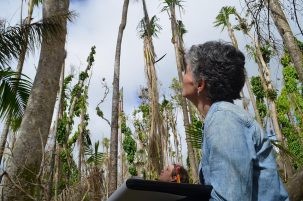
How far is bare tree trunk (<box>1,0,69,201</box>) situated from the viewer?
15.1 feet

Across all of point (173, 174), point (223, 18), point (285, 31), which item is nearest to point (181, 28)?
point (223, 18)

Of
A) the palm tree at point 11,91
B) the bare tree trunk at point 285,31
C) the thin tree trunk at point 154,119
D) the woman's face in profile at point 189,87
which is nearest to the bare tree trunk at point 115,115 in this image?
the thin tree trunk at point 154,119

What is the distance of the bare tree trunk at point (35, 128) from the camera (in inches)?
181

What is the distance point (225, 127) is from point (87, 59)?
21.9 meters

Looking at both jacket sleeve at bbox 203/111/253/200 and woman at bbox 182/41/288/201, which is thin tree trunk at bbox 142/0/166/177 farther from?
jacket sleeve at bbox 203/111/253/200

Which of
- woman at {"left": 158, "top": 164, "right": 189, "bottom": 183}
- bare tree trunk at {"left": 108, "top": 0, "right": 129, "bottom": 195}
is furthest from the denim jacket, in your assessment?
bare tree trunk at {"left": 108, "top": 0, "right": 129, "bottom": 195}

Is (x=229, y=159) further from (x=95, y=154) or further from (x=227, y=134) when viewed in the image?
(x=95, y=154)

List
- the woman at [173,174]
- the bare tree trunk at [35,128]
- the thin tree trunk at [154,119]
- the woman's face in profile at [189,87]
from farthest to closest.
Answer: the thin tree trunk at [154,119] < the bare tree trunk at [35,128] < the woman at [173,174] < the woman's face in profile at [189,87]

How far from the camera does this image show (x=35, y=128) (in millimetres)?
4973

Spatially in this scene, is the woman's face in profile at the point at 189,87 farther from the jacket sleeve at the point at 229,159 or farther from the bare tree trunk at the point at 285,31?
the bare tree trunk at the point at 285,31

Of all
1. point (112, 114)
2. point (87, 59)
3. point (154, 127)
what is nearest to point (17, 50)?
point (154, 127)

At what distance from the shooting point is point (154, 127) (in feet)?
32.0

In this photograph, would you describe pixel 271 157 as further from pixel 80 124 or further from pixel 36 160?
pixel 80 124

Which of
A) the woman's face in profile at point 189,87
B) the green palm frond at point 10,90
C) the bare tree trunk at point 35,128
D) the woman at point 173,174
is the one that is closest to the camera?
the woman's face in profile at point 189,87
